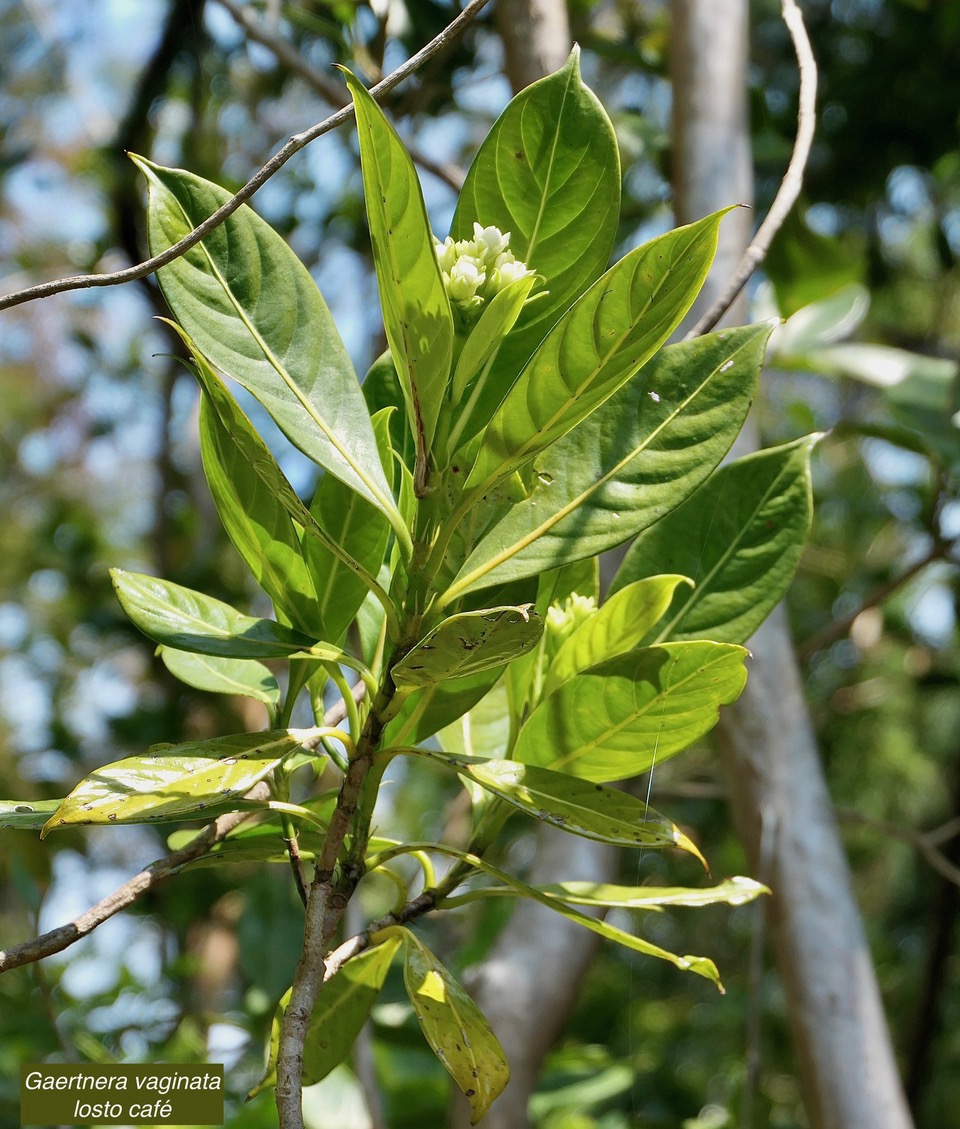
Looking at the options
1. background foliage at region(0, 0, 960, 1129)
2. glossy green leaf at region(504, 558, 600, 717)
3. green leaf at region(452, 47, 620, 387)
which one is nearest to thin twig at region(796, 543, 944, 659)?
background foliage at region(0, 0, 960, 1129)

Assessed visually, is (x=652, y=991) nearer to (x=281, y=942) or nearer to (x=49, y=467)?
(x=281, y=942)

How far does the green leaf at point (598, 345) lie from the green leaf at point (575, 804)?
0.36ft

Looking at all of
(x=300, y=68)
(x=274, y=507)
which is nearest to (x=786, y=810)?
(x=274, y=507)

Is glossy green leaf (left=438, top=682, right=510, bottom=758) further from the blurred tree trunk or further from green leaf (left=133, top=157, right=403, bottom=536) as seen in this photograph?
the blurred tree trunk

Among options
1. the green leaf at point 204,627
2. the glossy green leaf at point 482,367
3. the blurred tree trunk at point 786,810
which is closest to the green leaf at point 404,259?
the glossy green leaf at point 482,367

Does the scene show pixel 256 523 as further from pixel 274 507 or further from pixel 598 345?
pixel 598 345

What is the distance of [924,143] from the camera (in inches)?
63.8

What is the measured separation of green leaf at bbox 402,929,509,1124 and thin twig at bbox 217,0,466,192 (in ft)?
2.58

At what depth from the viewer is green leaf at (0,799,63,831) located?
40 cm

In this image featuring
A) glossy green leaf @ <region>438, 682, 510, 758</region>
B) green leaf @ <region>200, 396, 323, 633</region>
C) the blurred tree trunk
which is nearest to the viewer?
green leaf @ <region>200, 396, 323, 633</region>

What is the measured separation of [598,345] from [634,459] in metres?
0.07

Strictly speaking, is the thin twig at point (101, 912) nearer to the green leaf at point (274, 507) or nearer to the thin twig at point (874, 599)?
the green leaf at point (274, 507)

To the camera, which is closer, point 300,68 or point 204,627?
point 204,627

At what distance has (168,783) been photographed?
0.36 m
